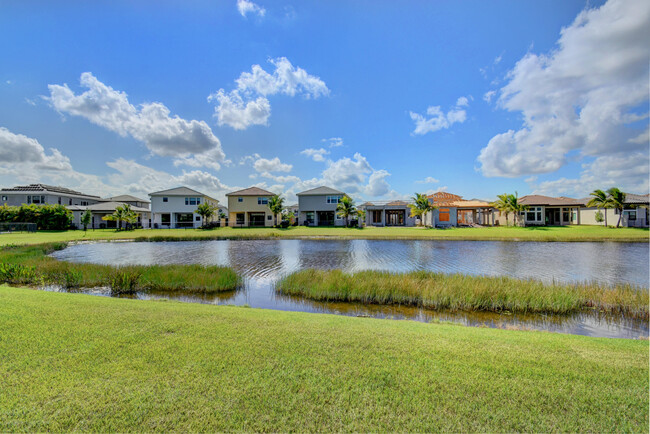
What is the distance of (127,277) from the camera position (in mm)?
11352

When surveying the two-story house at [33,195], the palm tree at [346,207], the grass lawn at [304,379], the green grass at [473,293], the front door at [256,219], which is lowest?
the green grass at [473,293]

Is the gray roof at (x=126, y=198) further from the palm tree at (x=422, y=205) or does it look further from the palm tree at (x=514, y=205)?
the palm tree at (x=514, y=205)

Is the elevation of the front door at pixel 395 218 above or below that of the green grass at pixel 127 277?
above

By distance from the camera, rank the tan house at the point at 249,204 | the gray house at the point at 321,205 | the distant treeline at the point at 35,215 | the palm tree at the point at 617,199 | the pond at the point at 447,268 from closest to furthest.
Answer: the pond at the point at 447,268, the palm tree at the point at 617,199, the distant treeline at the point at 35,215, the gray house at the point at 321,205, the tan house at the point at 249,204

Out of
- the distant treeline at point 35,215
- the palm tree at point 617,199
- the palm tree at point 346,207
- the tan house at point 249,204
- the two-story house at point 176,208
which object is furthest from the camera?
the tan house at point 249,204

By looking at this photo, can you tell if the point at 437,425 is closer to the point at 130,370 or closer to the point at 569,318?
the point at 130,370

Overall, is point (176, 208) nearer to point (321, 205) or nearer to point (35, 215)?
point (35, 215)

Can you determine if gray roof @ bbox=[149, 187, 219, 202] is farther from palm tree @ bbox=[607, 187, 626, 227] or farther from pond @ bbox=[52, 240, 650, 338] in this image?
palm tree @ bbox=[607, 187, 626, 227]

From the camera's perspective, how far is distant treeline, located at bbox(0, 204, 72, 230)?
1510 inches

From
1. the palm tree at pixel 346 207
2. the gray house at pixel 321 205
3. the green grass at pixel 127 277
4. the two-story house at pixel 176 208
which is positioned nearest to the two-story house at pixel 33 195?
the two-story house at pixel 176 208

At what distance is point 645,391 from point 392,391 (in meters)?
2.85

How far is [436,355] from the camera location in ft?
12.6

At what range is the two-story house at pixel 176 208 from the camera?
46.9m

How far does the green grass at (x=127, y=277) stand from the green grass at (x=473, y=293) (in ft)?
9.38
